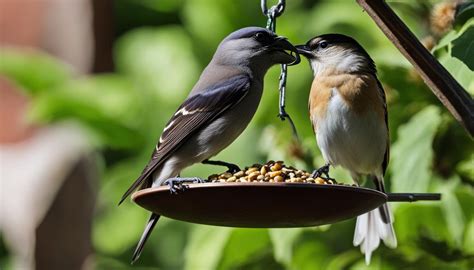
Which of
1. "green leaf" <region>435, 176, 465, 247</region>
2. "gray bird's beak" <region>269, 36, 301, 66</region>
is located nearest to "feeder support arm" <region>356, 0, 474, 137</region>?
"gray bird's beak" <region>269, 36, 301, 66</region>

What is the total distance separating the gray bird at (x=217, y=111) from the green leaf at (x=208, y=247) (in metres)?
0.60

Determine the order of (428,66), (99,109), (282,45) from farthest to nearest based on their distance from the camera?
(99,109) < (282,45) < (428,66)

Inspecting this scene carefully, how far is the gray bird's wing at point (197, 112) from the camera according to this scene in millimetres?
2752

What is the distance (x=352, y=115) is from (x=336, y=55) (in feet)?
0.72

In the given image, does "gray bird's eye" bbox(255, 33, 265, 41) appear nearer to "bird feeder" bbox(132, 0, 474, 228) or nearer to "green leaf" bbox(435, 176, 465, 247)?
"bird feeder" bbox(132, 0, 474, 228)

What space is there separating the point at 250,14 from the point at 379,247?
251 cm

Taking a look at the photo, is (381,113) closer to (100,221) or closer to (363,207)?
(363,207)

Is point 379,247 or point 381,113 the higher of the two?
point 381,113

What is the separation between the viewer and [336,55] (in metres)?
3.28

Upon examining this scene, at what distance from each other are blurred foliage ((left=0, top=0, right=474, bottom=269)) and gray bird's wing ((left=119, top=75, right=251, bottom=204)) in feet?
1.94

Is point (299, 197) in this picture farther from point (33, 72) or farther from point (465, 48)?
point (33, 72)

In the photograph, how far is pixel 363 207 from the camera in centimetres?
249

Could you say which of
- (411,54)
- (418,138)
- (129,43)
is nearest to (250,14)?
(129,43)

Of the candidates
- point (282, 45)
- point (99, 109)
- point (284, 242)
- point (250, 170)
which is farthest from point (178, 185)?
point (99, 109)
